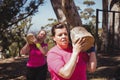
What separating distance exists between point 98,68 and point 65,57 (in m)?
7.97

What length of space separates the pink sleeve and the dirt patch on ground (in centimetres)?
656

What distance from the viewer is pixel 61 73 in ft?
11.0

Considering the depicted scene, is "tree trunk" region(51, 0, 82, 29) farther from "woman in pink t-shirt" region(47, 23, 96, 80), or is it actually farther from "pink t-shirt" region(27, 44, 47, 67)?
"woman in pink t-shirt" region(47, 23, 96, 80)

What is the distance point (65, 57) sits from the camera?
3596mm

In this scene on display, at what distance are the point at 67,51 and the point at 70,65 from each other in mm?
394

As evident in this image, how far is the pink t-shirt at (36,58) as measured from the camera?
7.54 meters

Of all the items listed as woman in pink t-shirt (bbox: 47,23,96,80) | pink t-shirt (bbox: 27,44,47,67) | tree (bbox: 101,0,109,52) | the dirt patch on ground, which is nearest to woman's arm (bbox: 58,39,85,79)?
woman in pink t-shirt (bbox: 47,23,96,80)

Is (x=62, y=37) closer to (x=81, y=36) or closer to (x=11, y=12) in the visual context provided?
(x=81, y=36)

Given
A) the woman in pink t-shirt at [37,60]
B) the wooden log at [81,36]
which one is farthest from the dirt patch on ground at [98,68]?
the wooden log at [81,36]

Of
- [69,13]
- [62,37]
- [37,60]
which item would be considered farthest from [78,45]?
[69,13]

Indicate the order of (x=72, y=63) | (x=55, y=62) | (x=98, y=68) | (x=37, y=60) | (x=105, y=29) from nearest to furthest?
1. (x=72, y=63)
2. (x=55, y=62)
3. (x=37, y=60)
4. (x=98, y=68)
5. (x=105, y=29)

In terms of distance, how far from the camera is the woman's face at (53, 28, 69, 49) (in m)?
3.56

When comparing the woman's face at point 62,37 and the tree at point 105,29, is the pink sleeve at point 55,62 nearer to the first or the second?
the woman's face at point 62,37

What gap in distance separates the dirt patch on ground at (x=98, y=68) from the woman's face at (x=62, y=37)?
6545 millimetres
